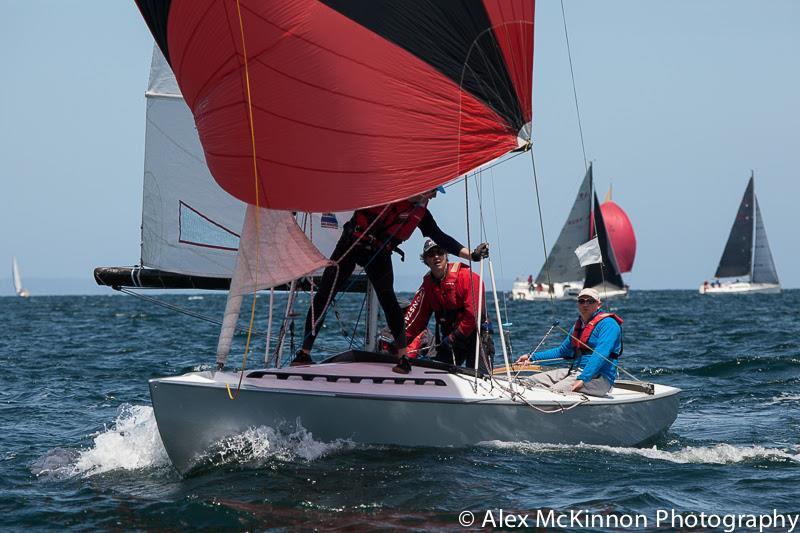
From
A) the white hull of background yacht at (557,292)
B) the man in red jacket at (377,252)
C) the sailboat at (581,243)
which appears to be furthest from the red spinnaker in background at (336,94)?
the white hull of background yacht at (557,292)

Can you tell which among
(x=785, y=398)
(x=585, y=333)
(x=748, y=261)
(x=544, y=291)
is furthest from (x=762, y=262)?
(x=585, y=333)

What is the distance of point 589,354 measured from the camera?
28.6 ft

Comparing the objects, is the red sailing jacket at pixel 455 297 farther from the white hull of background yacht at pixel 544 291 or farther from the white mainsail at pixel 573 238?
the white hull of background yacht at pixel 544 291

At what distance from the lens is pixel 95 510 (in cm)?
628

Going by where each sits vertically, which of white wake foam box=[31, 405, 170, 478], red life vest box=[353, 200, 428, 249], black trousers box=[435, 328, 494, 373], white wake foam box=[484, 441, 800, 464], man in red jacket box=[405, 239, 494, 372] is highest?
red life vest box=[353, 200, 428, 249]

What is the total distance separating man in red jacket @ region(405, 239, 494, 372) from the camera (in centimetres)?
851

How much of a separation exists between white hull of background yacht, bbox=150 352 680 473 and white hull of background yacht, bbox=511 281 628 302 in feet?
166

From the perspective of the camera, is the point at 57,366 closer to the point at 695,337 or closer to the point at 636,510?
the point at 636,510

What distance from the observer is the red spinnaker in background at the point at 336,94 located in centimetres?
705

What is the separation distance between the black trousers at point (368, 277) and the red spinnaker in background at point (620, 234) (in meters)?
60.7

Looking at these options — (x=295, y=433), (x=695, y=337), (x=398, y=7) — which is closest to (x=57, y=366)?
(x=295, y=433)


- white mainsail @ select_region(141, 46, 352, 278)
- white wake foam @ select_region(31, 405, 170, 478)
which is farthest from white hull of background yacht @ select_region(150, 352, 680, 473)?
white mainsail @ select_region(141, 46, 352, 278)

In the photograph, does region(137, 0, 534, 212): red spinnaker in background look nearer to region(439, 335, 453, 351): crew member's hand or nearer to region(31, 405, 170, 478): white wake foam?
region(439, 335, 453, 351): crew member's hand

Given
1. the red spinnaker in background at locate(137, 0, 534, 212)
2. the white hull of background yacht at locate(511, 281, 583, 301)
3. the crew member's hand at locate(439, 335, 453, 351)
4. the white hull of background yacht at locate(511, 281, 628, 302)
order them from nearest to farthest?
1. the red spinnaker in background at locate(137, 0, 534, 212)
2. the crew member's hand at locate(439, 335, 453, 351)
3. the white hull of background yacht at locate(511, 281, 628, 302)
4. the white hull of background yacht at locate(511, 281, 583, 301)
